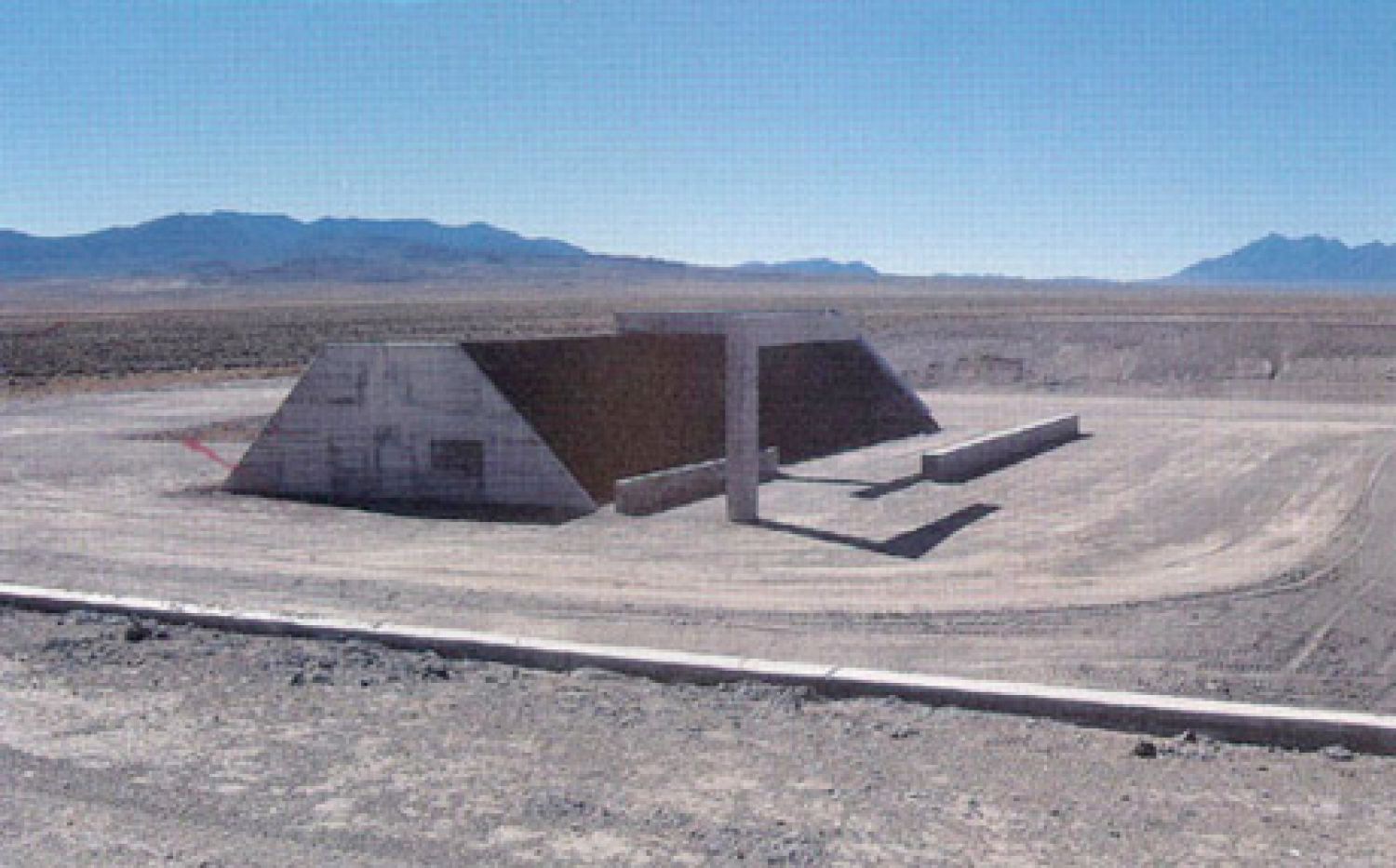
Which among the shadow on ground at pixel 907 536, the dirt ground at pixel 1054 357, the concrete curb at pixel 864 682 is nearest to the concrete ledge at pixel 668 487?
the shadow on ground at pixel 907 536

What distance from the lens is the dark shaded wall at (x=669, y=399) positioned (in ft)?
55.0

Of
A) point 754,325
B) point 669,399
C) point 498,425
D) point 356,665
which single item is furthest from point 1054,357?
point 356,665

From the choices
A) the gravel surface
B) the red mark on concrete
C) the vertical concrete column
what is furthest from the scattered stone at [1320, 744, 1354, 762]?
the red mark on concrete

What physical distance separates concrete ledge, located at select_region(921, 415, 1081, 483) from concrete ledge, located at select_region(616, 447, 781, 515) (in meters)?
2.95

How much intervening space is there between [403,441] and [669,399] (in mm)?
4609

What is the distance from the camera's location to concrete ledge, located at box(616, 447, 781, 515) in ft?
49.5

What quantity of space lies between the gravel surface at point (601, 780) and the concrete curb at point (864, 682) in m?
0.12

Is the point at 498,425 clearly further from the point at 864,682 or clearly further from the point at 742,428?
the point at 864,682

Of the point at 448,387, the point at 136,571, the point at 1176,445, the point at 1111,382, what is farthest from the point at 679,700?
the point at 1111,382

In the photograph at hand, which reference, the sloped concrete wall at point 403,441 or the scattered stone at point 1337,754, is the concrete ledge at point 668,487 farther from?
the scattered stone at point 1337,754

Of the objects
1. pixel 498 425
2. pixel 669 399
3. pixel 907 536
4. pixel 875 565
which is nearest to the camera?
pixel 875 565

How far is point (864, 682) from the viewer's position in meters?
7.75

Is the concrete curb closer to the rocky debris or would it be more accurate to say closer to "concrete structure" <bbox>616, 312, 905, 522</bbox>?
the rocky debris

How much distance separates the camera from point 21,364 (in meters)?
47.2
